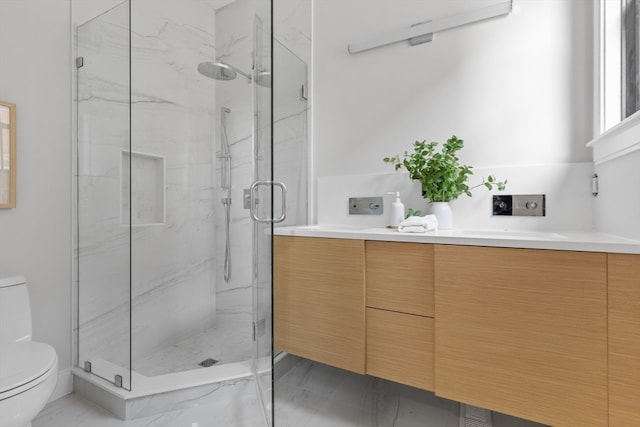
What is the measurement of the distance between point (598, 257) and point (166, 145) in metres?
2.10

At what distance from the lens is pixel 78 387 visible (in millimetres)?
1596

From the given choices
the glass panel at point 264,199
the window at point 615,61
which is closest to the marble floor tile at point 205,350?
the glass panel at point 264,199

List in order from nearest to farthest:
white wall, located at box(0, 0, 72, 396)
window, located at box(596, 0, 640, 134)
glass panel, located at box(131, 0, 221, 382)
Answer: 1. window, located at box(596, 0, 640, 134)
2. white wall, located at box(0, 0, 72, 396)
3. glass panel, located at box(131, 0, 221, 382)

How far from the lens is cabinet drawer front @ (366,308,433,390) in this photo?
46.8 inches

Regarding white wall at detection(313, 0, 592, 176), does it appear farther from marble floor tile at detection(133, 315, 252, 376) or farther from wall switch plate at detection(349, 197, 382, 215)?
marble floor tile at detection(133, 315, 252, 376)

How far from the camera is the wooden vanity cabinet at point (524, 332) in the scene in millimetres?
937

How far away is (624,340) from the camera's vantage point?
0.89 meters

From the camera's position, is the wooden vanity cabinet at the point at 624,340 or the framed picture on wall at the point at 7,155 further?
the framed picture on wall at the point at 7,155

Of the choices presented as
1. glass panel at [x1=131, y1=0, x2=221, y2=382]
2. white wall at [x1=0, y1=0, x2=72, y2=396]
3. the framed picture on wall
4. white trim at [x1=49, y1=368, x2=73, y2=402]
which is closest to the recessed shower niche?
glass panel at [x1=131, y1=0, x2=221, y2=382]

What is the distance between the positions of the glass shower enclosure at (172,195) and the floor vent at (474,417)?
0.88 meters

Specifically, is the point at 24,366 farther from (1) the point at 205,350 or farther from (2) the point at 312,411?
(2) the point at 312,411

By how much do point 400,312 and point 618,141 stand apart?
0.94 metres

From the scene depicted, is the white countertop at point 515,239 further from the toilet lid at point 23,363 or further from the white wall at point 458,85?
the toilet lid at point 23,363

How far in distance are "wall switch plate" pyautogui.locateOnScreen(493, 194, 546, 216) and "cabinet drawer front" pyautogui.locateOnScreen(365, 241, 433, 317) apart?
532 mm
